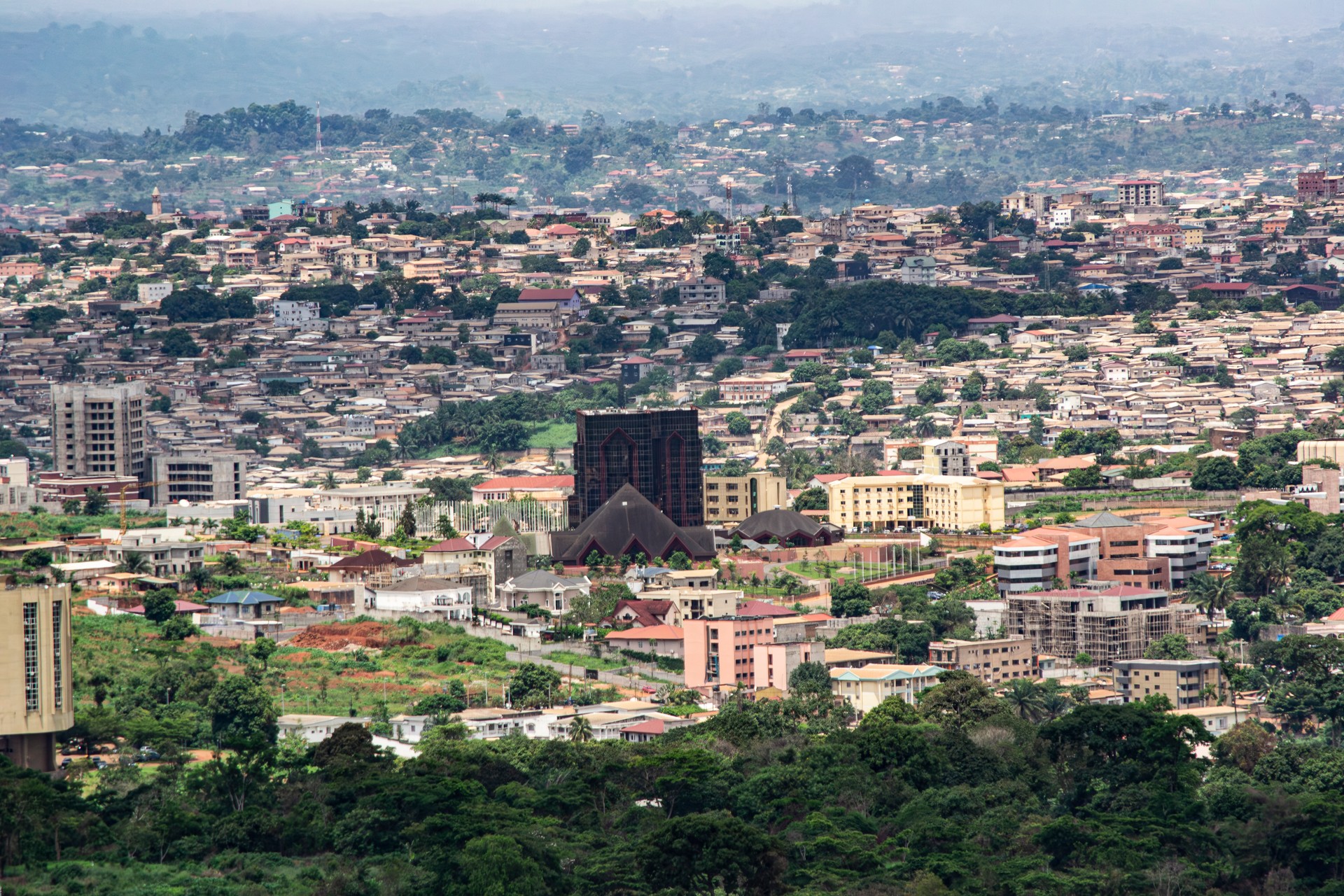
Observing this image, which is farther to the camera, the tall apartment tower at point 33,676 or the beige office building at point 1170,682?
the beige office building at point 1170,682

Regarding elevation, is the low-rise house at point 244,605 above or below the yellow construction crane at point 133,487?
below

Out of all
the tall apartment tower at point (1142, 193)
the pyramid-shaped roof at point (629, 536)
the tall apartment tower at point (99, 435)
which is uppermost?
the tall apartment tower at point (1142, 193)

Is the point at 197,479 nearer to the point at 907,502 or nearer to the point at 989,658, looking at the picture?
the point at 907,502

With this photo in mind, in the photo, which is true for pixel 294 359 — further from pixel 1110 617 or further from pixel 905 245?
pixel 1110 617

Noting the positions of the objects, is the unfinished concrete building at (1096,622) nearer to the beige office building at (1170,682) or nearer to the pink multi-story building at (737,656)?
the beige office building at (1170,682)

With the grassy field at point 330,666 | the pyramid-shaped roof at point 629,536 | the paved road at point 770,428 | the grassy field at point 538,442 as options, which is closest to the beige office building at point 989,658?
the grassy field at point 330,666

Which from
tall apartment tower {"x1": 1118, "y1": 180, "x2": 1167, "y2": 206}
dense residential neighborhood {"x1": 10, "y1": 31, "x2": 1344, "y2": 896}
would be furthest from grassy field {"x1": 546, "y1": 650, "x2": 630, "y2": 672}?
tall apartment tower {"x1": 1118, "y1": 180, "x2": 1167, "y2": 206}
